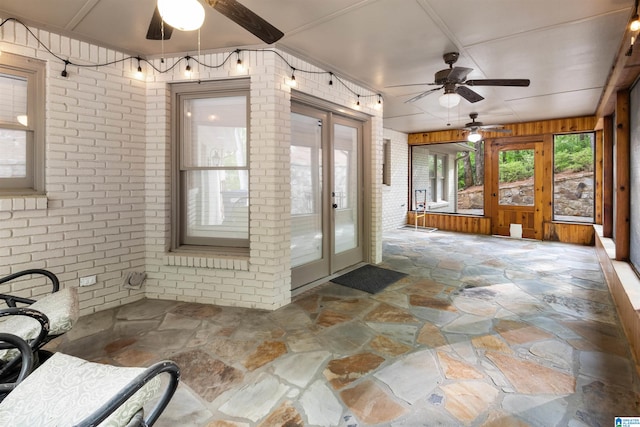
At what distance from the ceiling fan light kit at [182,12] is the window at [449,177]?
8576 millimetres

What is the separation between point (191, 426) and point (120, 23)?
129 inches

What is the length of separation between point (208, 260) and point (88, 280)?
1.19m

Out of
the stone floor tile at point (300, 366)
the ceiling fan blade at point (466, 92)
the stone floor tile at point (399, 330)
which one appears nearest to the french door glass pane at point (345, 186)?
→ the ceiling fan blade at point (466, 92)

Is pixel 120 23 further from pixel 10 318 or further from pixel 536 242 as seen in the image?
pixel 536 242

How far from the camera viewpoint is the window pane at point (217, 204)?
3643 millimetres

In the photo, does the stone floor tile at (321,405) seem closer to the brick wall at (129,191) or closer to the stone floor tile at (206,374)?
the stone floor tile at (206,374)

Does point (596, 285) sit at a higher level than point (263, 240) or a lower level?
lower

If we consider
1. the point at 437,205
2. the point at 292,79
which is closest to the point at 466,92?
the point at 292,79

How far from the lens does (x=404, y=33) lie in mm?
3070

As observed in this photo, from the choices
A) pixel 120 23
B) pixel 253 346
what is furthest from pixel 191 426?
pixel 120 23

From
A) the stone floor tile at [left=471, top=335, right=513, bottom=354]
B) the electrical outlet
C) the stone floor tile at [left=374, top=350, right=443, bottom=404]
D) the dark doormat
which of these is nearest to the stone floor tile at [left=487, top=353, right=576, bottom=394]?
the stone floor tile at [left=471, top=335, right=513, bottom=354]

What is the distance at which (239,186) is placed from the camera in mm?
3641

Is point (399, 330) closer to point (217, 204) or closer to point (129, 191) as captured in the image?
point (217, 204)

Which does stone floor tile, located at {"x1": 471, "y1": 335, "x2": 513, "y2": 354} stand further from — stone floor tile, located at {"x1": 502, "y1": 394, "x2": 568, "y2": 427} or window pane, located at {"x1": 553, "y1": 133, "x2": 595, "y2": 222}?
window pane, located at {"x1": 553, "y1": 133, "x2": 595, "y2": 222}
